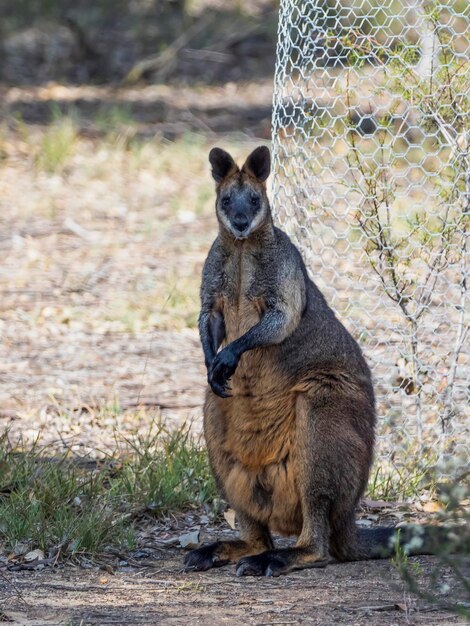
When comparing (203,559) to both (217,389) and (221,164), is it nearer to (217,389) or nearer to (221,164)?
(217,389)

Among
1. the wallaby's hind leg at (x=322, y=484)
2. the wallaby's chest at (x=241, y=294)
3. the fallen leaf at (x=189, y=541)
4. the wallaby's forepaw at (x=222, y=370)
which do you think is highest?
the wallaby's chest at (x=241, y=294)

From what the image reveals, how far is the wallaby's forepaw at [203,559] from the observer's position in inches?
161

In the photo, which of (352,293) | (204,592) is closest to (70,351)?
(352,293)

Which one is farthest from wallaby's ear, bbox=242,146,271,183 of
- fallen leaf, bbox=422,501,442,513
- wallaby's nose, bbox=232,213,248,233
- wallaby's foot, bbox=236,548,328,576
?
fallen leaf, bbox=422,501,442,513

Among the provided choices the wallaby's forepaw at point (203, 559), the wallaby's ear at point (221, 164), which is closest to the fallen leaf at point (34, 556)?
the wallaby's forepaw at point (203, 559)

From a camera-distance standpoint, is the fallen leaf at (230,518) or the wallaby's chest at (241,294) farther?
the fallen leaf at (230,518)

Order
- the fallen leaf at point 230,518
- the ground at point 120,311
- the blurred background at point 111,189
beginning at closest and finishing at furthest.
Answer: the ground at point 120,311 → the fallen leaf at point 230,518 → the blurred background at point 111,189

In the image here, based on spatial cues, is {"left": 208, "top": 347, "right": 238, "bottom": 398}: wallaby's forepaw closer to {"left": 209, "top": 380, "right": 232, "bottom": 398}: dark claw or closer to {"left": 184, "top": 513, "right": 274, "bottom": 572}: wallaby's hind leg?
{"left": 209, "top": 380, "right": 232, "bottom": 398}: dark claw

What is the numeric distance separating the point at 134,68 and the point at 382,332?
9.08 m

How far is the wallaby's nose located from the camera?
4117 mm

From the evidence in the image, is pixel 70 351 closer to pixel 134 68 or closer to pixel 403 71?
pixel 403 71

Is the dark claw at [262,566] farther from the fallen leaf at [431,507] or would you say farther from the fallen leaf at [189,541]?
the fallen leaf at [431,507]

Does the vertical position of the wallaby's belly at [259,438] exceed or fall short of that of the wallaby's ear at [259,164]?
it falls short

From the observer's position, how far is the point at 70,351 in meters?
7.05
